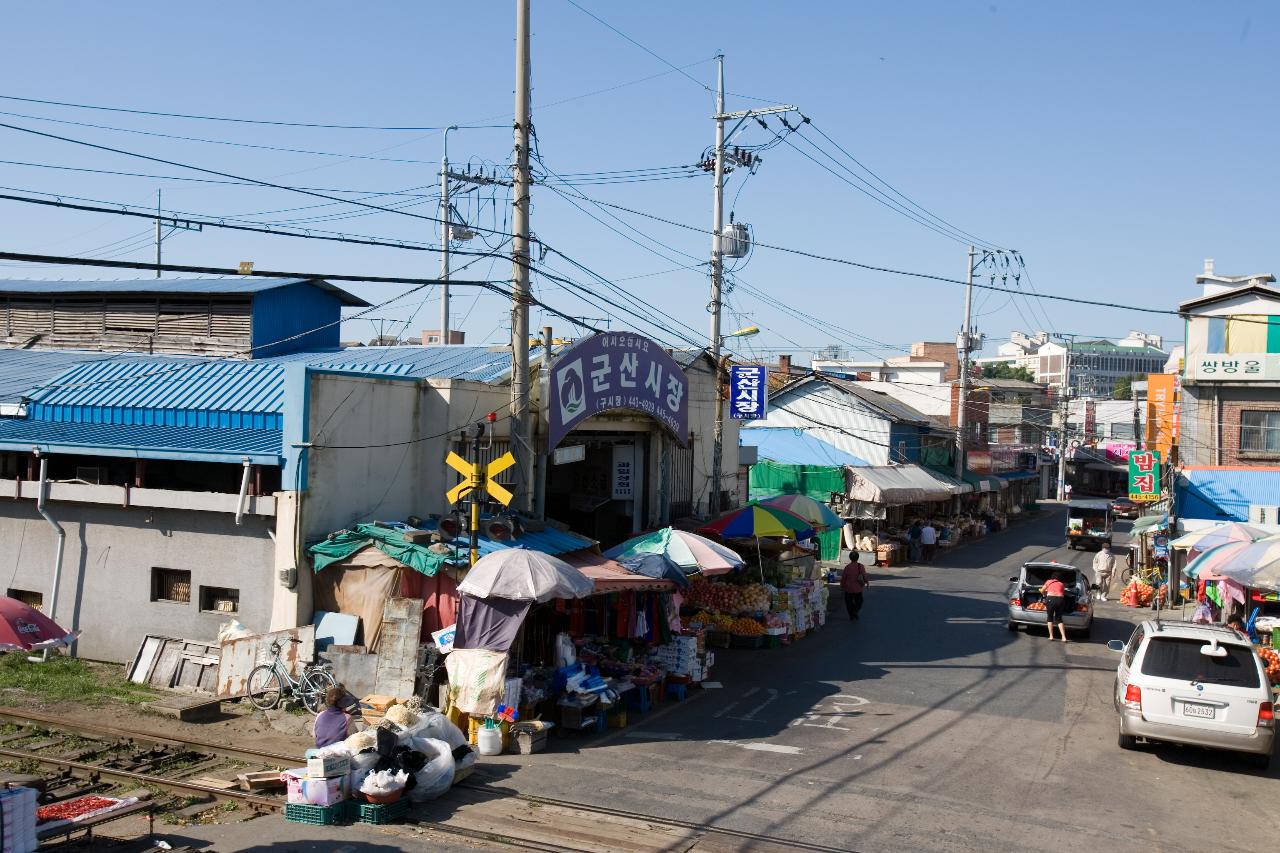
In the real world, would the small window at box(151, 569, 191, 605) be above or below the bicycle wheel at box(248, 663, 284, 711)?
above

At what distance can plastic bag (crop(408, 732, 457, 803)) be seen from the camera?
1159cm

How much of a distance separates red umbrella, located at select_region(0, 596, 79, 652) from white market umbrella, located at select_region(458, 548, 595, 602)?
16.5ft

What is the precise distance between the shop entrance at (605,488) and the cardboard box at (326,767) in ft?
40.6

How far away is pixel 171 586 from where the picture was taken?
1717 cm

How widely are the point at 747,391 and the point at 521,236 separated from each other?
1135 cm

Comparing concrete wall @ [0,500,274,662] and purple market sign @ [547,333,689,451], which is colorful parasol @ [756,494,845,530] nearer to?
purple market sign @ [547,333,689,451]

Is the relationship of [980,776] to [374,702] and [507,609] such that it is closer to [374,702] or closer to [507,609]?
[507,609]

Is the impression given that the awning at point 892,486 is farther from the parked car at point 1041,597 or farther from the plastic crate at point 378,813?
the plastic crate at point 378,813

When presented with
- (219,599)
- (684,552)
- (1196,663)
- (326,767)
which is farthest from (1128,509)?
(326,767)

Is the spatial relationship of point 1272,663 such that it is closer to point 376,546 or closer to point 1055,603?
point 1055,603

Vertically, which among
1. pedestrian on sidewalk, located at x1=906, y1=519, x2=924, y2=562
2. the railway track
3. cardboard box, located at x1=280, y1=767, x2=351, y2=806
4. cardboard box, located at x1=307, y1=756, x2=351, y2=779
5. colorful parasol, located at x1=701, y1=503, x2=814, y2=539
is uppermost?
colorful parasol, located at x1=701, y1=503, x2=814, y2=539

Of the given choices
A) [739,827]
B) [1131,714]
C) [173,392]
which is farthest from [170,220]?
[1131,714]

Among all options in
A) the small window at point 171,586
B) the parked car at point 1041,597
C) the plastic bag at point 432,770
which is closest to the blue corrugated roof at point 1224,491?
the parked car at point 1041,597

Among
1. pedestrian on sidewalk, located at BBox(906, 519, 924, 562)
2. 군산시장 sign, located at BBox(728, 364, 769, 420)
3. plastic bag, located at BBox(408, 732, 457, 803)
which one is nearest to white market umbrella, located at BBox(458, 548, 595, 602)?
plastic bag, located at BBox(408, 732, 457, 803)
